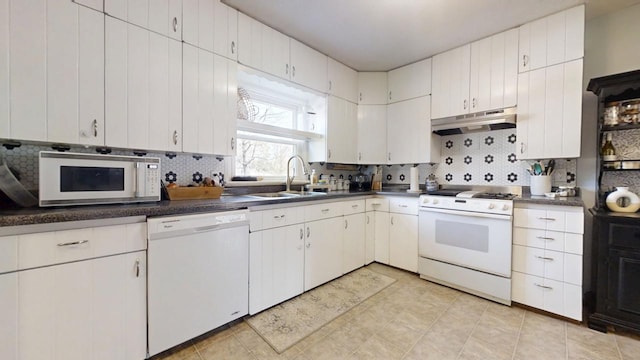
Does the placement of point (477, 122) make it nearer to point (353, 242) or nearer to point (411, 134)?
point (411, 134)

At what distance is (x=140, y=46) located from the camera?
167 cm

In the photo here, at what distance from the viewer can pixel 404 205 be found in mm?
2877

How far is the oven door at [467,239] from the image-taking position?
2.20 metres

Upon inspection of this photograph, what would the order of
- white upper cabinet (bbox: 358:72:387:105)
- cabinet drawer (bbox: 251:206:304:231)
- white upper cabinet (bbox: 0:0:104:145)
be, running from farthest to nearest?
white upper cabinet (bbox: 358:72:387:105), cabinet drawer (bbox: 251:206:304:231), white upper cabinet (bbox: 0:0:104:145)

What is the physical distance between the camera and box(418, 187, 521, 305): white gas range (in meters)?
2.20

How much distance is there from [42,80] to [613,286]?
3882 mm

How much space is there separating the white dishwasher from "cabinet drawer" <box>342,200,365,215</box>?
119cm

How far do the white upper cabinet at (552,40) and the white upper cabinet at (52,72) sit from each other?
332cm

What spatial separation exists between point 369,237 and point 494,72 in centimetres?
218

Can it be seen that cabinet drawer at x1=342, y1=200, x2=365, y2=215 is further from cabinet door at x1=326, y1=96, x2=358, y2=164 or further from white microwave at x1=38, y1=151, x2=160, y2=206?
white microwave at x1=38, y1=151, x2=160, y2=206

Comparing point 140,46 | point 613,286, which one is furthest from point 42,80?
point 613,286

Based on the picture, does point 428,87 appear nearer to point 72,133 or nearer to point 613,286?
point 613,286

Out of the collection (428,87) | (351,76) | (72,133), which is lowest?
(72,133)

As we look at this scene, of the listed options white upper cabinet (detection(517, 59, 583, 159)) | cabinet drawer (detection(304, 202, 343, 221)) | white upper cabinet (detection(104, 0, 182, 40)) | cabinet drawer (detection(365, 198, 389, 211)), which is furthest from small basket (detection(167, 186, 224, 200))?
white upper cabinet (detection(517, 59, 583, 159))
